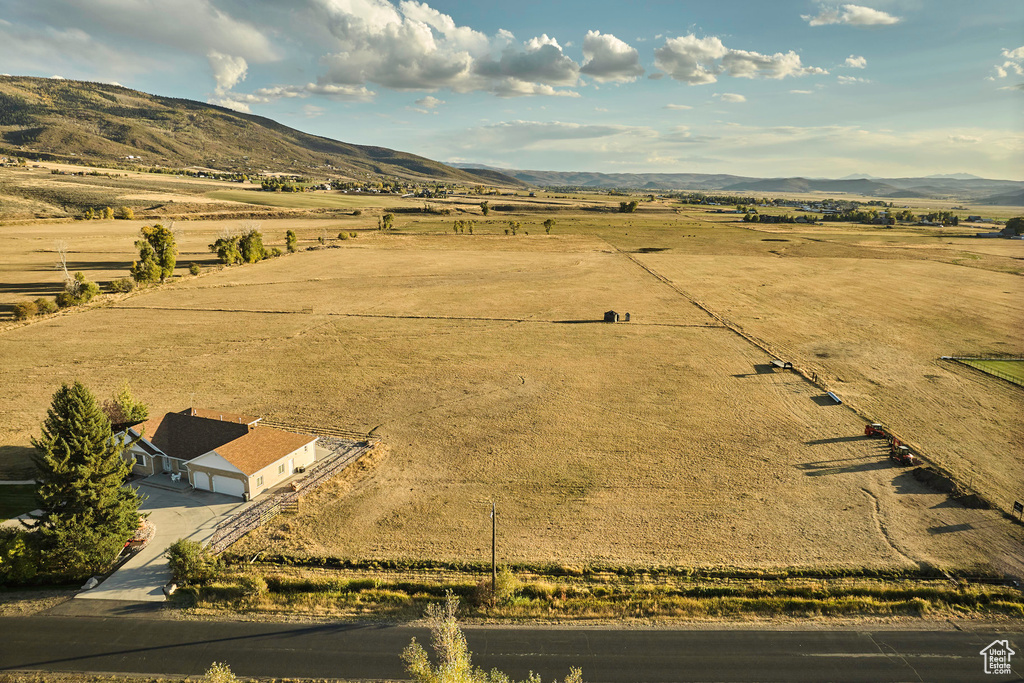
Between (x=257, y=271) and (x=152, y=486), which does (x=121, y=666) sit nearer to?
(x=152, y=486)

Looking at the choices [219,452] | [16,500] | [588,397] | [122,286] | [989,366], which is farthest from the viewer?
[122,286]

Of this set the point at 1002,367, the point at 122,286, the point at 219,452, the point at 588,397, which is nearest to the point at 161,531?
the point at 219,452

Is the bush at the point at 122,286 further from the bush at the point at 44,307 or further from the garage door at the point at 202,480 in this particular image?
the garage door at the point at 202,480

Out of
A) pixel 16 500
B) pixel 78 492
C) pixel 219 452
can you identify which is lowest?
pixel 16 500

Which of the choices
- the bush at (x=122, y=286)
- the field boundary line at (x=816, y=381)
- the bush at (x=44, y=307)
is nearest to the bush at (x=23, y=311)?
the bush at (x=44, y=307)

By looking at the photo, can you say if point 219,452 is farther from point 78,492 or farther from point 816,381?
point 816,381

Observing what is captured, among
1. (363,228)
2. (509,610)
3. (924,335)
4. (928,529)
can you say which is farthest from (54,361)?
(363,228)

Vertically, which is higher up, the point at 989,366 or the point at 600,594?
the point at 989,366

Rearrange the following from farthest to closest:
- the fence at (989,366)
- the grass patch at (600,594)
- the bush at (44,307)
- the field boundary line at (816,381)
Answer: the bush at (44,307), the fence at (989,366), the field boundary line at (816,381), the grass patch at (600,594)
